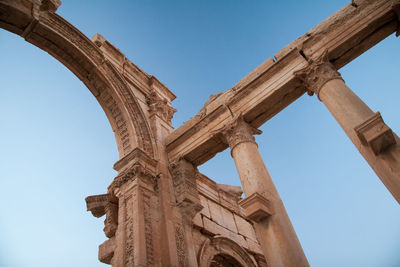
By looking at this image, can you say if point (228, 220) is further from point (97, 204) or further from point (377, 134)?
point (377, 134)

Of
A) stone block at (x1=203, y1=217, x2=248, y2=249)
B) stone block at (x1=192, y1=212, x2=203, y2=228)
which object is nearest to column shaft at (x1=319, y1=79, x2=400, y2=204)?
stone block at (x1=192, y1=212, x2=203, y2=228)

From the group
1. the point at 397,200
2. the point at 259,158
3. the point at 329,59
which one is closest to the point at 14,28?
the point at 259,158

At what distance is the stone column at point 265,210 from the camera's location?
5.35 m

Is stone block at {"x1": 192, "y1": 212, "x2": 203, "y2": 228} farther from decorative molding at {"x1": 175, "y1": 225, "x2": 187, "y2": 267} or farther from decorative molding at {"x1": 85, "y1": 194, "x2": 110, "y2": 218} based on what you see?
decorative molding at {"x1": 85, "y1": 194, "x2": 110, "y2": 218}

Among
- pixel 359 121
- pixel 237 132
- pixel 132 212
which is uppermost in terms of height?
pixel 237 132

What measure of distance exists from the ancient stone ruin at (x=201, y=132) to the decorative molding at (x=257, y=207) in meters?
0.02

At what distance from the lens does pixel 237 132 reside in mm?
7594

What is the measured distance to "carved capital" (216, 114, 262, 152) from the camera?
24.5 ft

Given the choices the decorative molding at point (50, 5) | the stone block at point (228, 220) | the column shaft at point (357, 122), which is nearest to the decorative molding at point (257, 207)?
the column shaft at point (357, 122)

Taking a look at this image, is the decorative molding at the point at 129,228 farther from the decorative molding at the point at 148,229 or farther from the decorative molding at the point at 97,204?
the decorative molding at the point at 97,204

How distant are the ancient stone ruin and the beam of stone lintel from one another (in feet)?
0.08

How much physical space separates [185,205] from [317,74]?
14.9 feet

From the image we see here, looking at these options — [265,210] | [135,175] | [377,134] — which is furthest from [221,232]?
[377,134]

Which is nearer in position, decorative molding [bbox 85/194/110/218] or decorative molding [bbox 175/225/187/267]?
decorative molding [bbox 175/225/187/267]
